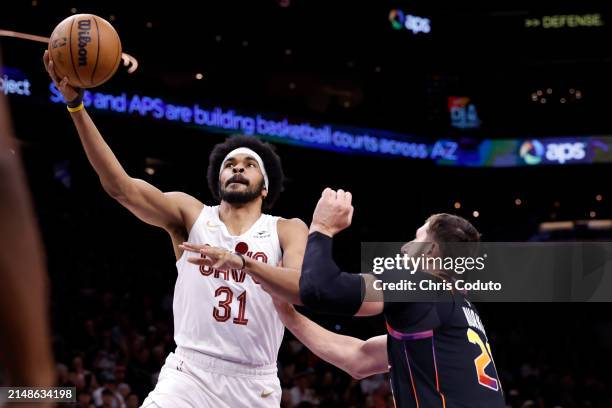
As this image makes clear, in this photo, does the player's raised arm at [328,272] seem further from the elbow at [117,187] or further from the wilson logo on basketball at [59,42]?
the wilson logo on basketball at [59,42]

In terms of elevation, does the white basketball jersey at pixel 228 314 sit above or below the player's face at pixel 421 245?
below

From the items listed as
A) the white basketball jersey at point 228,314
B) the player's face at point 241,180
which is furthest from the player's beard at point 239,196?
the white basketball jersey at point 228,314

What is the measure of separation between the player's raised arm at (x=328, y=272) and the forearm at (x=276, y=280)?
15.5 inches

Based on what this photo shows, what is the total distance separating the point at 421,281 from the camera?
347 cm

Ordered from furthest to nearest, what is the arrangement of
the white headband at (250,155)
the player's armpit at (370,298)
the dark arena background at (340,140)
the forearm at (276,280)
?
the dark arena background at (340,140) < the white headband at (250,155) < the forearm at (276,280) < the player's armpit at (370,298)

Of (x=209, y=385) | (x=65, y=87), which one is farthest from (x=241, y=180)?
(x=209, y=385)

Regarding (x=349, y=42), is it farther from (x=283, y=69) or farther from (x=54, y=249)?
(x=54, y=249)

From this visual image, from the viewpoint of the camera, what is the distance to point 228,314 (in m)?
4.37

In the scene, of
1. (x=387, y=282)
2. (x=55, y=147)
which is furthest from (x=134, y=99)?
(x=387, y=282)

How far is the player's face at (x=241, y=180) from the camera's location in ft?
15.6

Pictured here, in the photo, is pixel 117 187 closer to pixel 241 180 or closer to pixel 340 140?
pixel 241 180

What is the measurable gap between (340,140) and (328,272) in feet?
54.4

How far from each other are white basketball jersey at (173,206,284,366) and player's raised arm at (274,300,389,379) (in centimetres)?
15

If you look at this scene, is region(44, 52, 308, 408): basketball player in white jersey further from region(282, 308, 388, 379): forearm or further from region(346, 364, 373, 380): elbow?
region(346, 364, 373, 380): elbow
